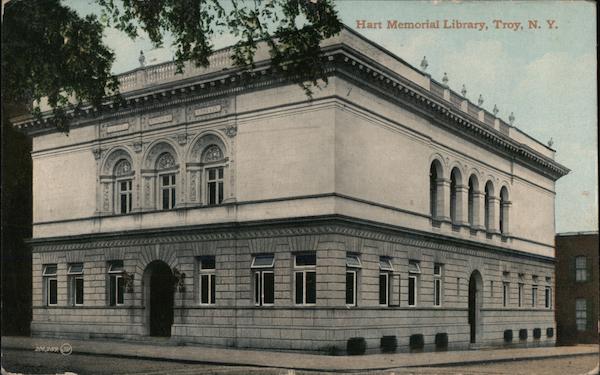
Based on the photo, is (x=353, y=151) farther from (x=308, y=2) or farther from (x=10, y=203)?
(x=10, y=203)

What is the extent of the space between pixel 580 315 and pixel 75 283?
17.6m

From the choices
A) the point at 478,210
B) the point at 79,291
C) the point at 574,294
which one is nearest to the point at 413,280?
the point at 478,210

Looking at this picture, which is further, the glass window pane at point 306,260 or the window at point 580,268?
the window at point 580,268

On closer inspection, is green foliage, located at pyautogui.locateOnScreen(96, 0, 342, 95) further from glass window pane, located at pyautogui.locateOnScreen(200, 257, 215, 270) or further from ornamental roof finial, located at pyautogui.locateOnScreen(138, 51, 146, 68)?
glass window pane, located at pyautogui.locateOnScreen(200, 257, 215, 270)

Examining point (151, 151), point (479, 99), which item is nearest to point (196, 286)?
point (151, 151)

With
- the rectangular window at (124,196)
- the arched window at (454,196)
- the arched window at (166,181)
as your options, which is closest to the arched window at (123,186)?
the rectangular window at (124,196)

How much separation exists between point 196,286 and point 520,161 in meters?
13.8

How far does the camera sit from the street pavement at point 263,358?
64.7ft

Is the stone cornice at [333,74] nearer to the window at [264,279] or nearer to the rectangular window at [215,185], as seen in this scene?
the rectangular window at [215,185]

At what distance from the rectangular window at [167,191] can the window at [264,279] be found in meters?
3.77

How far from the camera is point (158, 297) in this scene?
26.7m

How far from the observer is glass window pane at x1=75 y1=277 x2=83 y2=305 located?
26.3 meters

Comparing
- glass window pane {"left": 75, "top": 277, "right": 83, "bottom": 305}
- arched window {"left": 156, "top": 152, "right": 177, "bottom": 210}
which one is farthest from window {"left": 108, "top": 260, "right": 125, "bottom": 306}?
arched window {"left": 156, "top": 152, "right": 177, "bottom": 210}

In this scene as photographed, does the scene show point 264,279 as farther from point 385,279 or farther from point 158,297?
point 158,297
